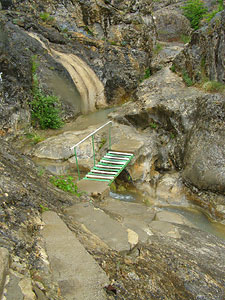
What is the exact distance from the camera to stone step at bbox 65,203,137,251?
9.76 ft

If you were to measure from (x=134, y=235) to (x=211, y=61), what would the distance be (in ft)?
27.1

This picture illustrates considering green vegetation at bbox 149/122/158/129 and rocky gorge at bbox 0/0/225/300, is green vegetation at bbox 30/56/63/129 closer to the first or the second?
rocky gorge at bbox 0/0/225/300

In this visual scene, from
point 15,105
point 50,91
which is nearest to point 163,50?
point 50,91

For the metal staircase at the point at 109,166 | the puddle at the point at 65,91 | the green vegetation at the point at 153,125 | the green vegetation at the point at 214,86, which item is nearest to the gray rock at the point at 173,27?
the puddle at the point at 65,91

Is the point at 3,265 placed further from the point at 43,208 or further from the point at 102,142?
the point at 102,142

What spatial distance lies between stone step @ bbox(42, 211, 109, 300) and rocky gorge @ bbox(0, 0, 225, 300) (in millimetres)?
10

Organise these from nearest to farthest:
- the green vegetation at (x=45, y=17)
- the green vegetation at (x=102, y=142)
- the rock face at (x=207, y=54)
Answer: the green vegetation at (x=102, y=142) → the rock face at (x=207, y=54) → the green vegetation at (x=45, y=17)

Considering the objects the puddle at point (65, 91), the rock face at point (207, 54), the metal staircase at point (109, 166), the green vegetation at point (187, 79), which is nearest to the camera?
the metal staircase at point (109, 166)

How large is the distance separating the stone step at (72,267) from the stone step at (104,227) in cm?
57

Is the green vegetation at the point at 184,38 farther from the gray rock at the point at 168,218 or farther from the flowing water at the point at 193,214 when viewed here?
the gray rock at the point at 168,218

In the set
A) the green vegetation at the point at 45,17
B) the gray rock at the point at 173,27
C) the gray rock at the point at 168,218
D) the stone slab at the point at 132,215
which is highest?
the gray rock at the point at 173,27

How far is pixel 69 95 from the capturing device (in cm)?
1102

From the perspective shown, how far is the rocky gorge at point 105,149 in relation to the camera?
7.51ft

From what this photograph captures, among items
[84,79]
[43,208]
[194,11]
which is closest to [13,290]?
[43,208]
